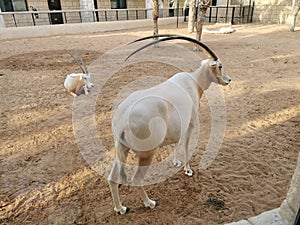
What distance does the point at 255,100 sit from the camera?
5375mm

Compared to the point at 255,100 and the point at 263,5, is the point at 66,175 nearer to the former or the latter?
the point at 255,100

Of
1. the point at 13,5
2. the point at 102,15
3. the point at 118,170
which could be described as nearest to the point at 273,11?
the point at 102,15

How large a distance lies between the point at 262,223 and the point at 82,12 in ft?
A: 60.1

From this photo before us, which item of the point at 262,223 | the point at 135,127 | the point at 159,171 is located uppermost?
the point at 135,127

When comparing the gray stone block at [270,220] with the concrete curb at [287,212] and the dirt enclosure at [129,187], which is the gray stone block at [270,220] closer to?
the concrete curb at [287,212]

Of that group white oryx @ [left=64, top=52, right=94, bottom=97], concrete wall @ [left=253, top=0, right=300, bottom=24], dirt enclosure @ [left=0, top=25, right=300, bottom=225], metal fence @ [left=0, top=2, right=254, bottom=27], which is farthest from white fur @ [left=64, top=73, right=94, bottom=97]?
concrete wall @ [left=253, top=0, right=300, bottom=24]

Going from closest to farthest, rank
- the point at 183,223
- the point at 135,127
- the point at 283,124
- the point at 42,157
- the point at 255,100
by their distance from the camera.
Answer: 1. the point at 135,127
2. the point at 183,223
3. the point at 42,157
4. the point at 283,124
5. the point at 255,100

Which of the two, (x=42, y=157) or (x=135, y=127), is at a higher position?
(x=135, y=127)

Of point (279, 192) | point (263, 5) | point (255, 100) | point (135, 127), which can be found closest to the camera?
point (135, 127)

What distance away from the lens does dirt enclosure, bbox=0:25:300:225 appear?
8.48 ft

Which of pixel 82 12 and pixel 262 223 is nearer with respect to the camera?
pixel 262 223

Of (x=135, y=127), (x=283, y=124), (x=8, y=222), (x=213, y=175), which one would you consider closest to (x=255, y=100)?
(x=283, y=124)

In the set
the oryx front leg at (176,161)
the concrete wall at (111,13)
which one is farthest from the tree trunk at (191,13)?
the oryx front leg at (176,161)

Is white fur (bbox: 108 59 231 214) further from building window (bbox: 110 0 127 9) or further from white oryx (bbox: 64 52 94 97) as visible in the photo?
building window (bbox: 110 0 127 9)
